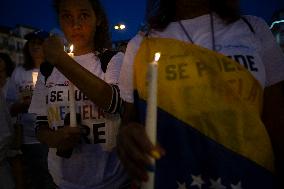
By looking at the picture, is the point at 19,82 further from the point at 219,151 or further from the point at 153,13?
the point at 219,151

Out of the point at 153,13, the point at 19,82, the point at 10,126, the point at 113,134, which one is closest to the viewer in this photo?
the point at 153,13

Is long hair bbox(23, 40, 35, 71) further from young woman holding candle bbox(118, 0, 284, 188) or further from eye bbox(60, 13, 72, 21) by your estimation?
young woman holding candle bbox(118, 0, 284, 188)

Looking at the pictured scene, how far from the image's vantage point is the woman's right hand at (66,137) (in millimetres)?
2033

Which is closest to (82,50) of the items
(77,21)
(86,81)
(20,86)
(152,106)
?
(77,21)

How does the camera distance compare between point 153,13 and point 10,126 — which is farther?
point 10,126

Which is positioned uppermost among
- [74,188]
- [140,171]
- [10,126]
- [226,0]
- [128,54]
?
[226,0]

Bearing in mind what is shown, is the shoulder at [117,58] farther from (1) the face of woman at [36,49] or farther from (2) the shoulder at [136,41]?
(1) the face of woman at [36,49]

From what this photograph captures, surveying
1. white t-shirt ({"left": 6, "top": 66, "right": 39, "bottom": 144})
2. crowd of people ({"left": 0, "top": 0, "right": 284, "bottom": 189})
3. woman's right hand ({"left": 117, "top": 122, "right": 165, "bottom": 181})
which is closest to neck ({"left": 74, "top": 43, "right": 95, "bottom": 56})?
crowd of people ({"left": 0, "top": 0, "right": 284, "bottom": 189})

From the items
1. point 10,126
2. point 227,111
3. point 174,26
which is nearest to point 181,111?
point 227,111

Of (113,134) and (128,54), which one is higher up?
(128,54)

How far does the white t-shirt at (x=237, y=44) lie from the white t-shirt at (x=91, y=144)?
657 mm

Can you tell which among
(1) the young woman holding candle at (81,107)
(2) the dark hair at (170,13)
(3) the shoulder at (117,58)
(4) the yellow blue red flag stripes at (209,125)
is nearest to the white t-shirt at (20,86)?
(1) the young woman holding candle at (81,107)

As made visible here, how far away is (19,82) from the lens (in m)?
5.43

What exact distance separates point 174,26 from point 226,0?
0.29 meters
